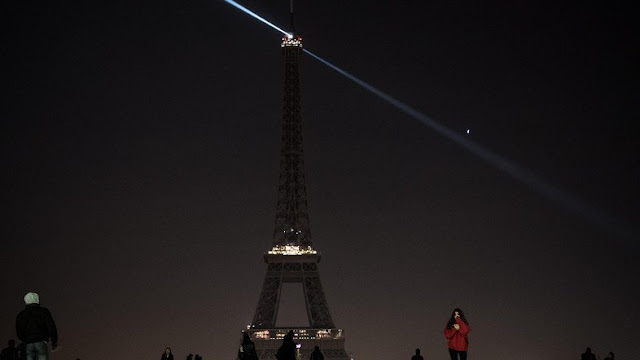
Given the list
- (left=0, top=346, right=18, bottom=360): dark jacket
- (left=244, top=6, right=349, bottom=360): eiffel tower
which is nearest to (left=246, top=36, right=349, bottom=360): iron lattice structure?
(left=244, top=6, right=349, bottom=360): eiffel tower

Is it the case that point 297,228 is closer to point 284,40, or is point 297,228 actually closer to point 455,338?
point 284,40

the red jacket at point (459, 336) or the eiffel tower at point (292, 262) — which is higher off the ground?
the eiffel tower at point (292, 262)

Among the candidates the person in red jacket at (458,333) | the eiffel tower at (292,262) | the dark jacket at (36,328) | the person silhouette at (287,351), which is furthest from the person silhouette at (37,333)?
the eiffel tower at (292,262)

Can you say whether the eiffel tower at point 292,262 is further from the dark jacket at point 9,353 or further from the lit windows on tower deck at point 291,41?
the dark jacket at point 9,353

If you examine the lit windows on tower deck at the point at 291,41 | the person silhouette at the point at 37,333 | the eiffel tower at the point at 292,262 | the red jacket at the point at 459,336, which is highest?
the lit windows on tower deck at the point at 291,41

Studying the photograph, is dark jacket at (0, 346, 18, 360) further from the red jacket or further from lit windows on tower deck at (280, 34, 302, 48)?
lit windows on tower deck at (280, 34, 302, 48)

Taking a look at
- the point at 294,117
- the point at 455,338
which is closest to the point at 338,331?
the point at 294,117

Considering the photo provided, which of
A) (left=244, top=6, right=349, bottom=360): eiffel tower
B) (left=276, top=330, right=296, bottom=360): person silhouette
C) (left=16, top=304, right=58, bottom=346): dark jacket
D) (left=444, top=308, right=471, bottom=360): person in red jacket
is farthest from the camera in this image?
(left=244, top=6, right=349, bottom=360): eiffel tower

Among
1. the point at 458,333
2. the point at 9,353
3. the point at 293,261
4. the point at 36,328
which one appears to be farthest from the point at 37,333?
the point at 293,261
